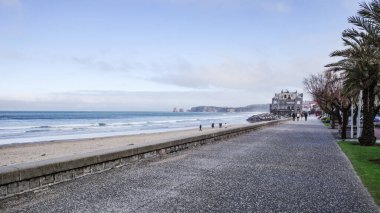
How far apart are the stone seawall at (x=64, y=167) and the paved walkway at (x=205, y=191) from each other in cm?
15

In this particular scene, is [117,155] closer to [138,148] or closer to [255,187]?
[138,148]

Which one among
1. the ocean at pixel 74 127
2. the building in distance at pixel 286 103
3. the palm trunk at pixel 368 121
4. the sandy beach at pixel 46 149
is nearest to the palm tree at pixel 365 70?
the palm trunk at pixel 368 121

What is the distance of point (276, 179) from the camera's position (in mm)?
8578

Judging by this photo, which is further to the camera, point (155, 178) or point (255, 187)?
point (155, 178)

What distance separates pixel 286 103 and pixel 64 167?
148m

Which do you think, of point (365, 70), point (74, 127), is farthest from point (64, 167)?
point (74, 127)

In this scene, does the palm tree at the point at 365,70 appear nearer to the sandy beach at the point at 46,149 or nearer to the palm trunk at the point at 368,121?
the palm trunk at the point at 368,121

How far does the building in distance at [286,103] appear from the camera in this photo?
464ft

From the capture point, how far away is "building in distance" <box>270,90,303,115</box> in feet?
464

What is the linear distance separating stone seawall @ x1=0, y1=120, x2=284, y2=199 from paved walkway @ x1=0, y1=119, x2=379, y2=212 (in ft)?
0.50

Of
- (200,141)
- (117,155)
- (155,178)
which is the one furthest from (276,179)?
(200,141)

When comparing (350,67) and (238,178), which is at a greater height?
(350,67)

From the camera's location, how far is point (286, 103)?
5886 inches

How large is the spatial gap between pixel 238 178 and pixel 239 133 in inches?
648
